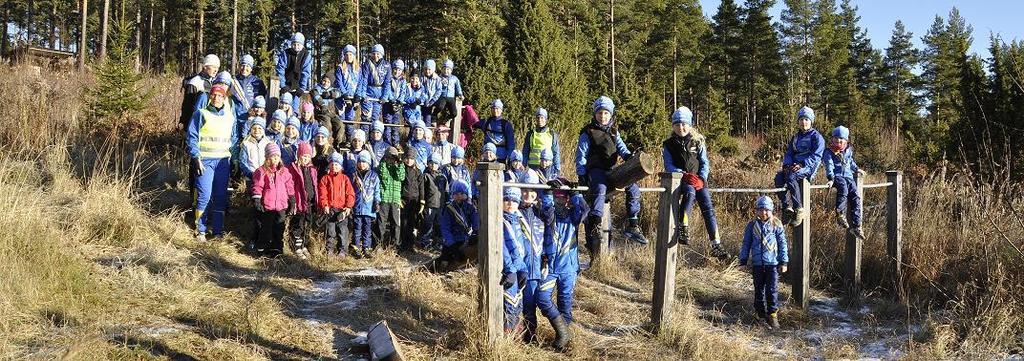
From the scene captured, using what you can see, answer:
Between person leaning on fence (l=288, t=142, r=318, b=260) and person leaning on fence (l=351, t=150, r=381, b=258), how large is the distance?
486 mm

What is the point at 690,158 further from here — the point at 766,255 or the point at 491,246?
the point at 491,246

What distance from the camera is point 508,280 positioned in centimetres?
520

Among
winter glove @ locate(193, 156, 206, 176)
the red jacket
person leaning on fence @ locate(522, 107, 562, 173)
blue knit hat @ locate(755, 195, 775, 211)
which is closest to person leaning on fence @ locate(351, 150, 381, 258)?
the red jacket

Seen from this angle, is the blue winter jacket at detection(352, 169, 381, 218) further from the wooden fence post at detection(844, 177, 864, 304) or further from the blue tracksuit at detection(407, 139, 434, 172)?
the wooden fence post at detection(844, 177, 864, 304)

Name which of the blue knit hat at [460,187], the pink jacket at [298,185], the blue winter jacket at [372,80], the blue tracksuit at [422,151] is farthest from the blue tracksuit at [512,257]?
the blue winter jacket at [372,80]

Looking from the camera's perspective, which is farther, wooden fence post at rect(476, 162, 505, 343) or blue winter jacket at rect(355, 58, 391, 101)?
blue winter jacket at rect(355, 58, 391, 101)

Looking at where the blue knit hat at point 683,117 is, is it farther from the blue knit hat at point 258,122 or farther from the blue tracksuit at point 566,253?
the blue knit hat at point 258,122

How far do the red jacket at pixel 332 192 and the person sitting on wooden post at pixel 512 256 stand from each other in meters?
2.82

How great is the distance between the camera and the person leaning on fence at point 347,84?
33.0 feet

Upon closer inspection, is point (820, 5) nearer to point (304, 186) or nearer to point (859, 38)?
point (859, 38)

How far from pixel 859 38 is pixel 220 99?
44076 millimetres

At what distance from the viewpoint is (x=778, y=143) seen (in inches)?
661

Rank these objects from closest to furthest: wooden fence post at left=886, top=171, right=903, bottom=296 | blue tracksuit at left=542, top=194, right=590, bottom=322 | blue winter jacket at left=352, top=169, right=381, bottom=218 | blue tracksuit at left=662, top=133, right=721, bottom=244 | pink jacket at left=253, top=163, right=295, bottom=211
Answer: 1. blue tracksuit at left=542, top=194, right=590, bottom=322
2. blue tracksuit at left=662, top=133, right=721, bottom=244
3. pink jacket at left=253, top=163, right=295, bottom=211
4. blue winter jacket at left=352, top=169, right=381, bottom=218
5. wooden fence post at left=886, top=171, right=903, bottom=296

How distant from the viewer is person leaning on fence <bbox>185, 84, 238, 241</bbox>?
733 cm
